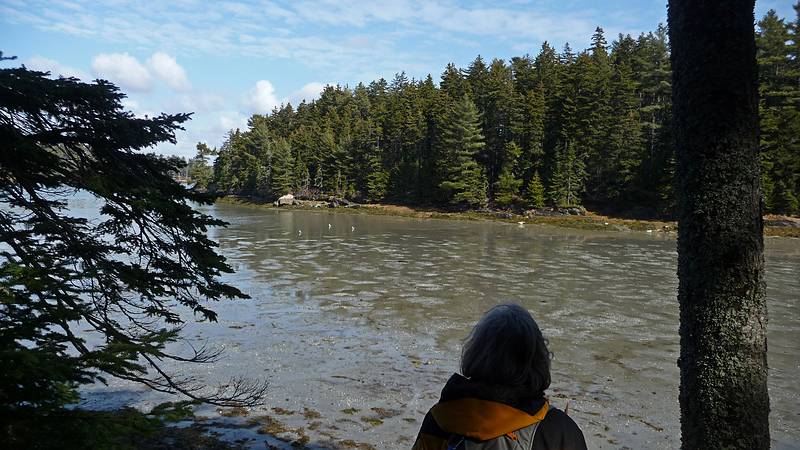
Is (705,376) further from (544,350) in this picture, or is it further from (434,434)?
(434,434)

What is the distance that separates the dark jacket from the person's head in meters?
0.05

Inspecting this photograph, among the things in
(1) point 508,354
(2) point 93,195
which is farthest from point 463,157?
(1) point 508,354

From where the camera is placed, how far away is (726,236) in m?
2.50

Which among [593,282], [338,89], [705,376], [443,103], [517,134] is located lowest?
[593,282]

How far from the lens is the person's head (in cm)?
197

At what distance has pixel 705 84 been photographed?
2.55 m

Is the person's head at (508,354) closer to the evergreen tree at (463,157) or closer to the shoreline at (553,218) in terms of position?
the shoreline at (553,218)

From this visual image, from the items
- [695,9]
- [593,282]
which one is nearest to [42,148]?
[695,9]

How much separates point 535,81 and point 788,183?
31.6 metres

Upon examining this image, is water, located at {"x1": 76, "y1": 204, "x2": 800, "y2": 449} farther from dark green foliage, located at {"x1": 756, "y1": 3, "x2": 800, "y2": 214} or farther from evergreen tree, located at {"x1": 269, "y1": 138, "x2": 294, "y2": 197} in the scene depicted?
evergreen tree, located at {"x1": 269, "y1": 138, "x2": 294, "y2": 197}

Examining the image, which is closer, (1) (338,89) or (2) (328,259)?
(2) (328,259)

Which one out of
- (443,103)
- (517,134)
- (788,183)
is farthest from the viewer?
(443,103)

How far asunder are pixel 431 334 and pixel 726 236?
830 cm

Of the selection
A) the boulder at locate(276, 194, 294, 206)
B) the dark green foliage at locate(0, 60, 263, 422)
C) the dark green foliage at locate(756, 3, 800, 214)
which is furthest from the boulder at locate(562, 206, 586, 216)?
the dark green foliage at locate(0, 60, 263, 422)
